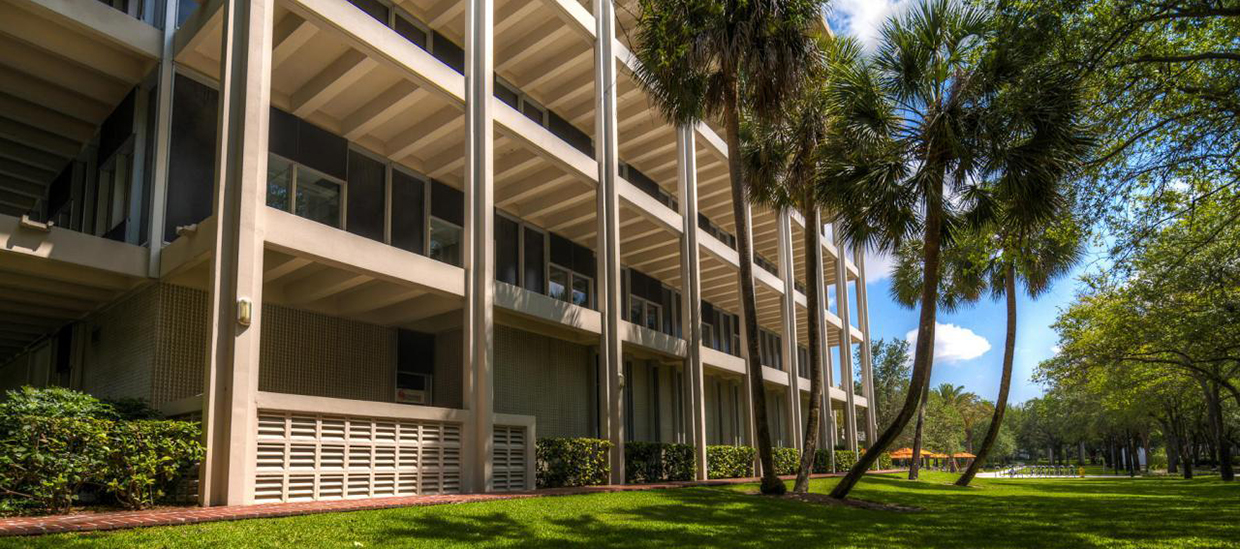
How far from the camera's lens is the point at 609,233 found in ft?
63.4

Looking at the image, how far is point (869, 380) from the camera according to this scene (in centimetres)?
4025

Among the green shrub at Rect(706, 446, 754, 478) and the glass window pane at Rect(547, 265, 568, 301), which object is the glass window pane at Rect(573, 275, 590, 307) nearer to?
the glass window pane at Rect(547, 265, 568, 301)

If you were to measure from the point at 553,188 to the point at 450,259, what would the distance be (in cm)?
351

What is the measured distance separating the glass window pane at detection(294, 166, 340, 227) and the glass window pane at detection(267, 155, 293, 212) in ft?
0.73

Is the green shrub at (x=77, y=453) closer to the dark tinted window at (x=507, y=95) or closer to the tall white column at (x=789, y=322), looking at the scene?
the dark tinted window at (x=507, y=95)

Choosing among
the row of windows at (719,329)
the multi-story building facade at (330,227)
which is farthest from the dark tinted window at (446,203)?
the row of windows at (719,329)

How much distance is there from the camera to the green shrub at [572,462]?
16.6 metres

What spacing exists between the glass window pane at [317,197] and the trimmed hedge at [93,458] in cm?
657

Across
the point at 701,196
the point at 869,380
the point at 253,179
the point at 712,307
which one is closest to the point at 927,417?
the point at 869,380

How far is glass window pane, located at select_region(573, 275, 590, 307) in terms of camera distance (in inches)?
936

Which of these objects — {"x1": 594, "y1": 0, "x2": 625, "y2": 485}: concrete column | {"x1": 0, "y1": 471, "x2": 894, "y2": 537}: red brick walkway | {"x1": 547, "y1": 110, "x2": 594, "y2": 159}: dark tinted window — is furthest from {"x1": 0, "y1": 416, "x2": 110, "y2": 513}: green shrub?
{"x1": 547, "y1": 110, "x2": 594, "y2": 159}: dark tinted window

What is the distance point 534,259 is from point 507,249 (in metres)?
1.11

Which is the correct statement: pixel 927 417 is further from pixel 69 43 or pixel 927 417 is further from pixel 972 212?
pixel 69 43

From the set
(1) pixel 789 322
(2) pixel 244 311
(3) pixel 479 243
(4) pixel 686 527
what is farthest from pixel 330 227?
(1) pixel 789 322
